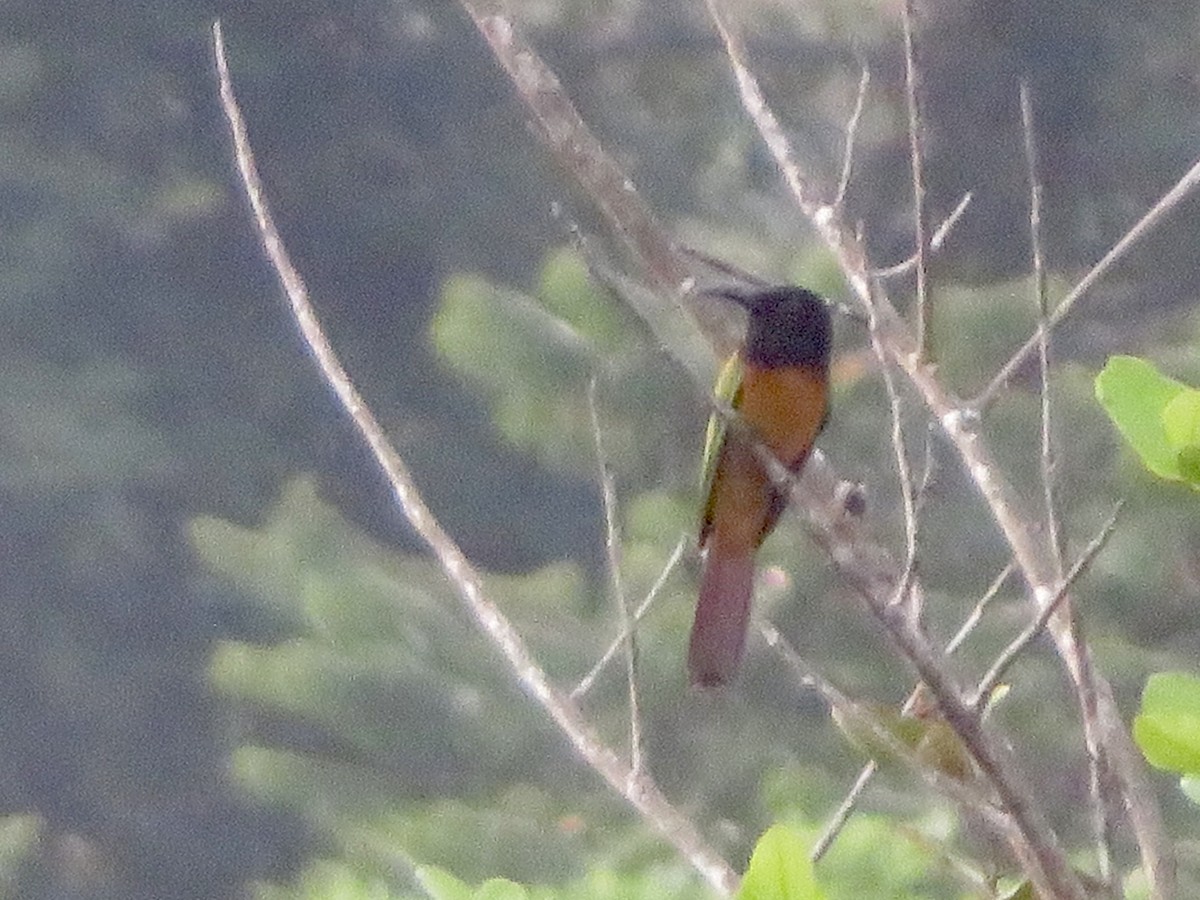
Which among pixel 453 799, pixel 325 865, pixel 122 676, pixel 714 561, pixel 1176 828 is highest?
pixel 714 561

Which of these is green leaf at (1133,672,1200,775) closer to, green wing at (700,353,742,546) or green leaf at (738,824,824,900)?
green leaf at (738,824,824,900)

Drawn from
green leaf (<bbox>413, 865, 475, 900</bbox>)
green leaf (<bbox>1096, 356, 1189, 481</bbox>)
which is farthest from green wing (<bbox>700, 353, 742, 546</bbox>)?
green leaf (<bbox>1096, 356, 1189, 481</bbox>)

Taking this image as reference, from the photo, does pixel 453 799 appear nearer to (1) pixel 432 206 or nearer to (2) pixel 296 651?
(2) pixel 296 651

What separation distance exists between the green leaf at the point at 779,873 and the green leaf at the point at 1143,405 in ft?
0.58

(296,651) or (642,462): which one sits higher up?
(642,462)

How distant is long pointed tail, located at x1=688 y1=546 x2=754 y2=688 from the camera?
4.43 feet

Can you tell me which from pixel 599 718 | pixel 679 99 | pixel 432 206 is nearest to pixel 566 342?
pixel 599 718

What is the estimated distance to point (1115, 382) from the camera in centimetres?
66

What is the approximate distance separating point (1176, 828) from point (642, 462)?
37.5 inches

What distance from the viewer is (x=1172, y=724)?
0.62 meters

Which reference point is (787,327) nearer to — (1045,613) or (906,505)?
(906,505)

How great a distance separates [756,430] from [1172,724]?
0.82 m

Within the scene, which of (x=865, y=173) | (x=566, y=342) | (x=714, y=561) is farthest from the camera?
(x=865, y=173)

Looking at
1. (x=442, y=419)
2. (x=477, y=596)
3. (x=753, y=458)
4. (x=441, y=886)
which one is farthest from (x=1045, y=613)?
(x=442, y=419)
